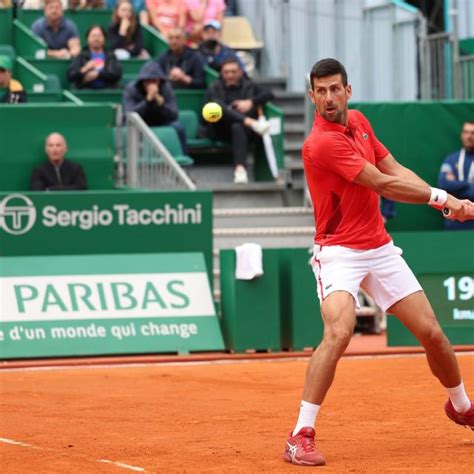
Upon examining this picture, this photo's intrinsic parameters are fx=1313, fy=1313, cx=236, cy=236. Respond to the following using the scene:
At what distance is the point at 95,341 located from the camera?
13.0 metres

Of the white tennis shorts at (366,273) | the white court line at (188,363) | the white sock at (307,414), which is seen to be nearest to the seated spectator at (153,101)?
the white court line at (188,363)

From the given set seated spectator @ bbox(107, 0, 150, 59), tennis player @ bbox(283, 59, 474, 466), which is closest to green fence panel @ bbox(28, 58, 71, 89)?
seated spectator @ bbox(107, 0, 150, 59)

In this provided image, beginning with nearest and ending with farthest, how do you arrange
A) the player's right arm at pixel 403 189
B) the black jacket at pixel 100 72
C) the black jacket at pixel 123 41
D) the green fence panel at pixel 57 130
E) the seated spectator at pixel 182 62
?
1. the player's right arm at pixel 403 189
2. the green fence panel at pixel 57 130
3. the black jacket at pixel 100 72
4. the seated spectator at pixel 182 62
5. the black jacket at pixel 123 41

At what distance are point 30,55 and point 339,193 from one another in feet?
41.8

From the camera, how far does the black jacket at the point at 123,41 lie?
64.1 ft

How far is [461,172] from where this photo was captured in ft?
51.6

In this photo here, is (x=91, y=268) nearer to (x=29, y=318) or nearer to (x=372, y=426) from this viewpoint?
(x=29, y=318)

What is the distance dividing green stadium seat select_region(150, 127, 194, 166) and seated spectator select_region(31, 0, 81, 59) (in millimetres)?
3130

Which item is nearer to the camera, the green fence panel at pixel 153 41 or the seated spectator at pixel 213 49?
the seated spectator at pixel 213 49

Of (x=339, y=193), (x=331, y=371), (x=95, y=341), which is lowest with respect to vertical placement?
(x=95, y=341)

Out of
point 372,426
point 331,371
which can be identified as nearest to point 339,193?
point 331,371

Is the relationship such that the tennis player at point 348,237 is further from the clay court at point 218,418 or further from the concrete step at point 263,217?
the concrete step at point 263,217

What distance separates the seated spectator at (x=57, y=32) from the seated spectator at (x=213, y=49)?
186 centimetres

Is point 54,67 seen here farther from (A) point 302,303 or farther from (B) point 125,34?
(A) point 302,303
